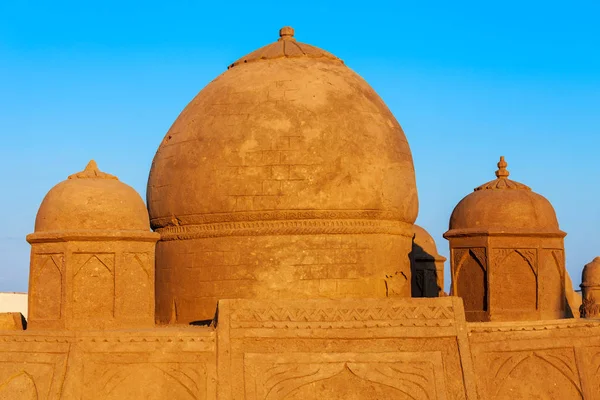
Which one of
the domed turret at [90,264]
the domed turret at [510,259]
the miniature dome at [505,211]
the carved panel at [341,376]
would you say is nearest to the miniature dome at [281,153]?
the miniature dome at [505,211]

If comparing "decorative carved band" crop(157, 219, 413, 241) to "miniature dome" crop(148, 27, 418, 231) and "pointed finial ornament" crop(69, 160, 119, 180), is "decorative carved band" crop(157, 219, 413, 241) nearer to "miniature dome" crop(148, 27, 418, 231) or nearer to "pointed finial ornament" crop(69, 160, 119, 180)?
"miniature dome" crop(148, 27, 418, 231)

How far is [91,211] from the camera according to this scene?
34.8 feet

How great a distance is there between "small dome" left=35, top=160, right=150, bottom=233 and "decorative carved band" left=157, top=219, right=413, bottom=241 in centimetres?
111

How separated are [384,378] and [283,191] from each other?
333 centimetres

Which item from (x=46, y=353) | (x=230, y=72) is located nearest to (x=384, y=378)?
(x=46, y=353)

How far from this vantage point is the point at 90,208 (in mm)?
10633

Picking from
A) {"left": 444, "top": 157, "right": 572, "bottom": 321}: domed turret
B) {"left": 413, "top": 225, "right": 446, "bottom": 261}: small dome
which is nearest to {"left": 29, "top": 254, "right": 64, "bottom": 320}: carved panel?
{"left": 444, "top": 157, "right": 572, "bottom": 321}: domed turret

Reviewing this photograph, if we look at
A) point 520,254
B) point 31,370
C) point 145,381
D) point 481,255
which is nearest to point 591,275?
point 520,254

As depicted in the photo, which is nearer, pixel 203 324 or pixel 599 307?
pixel 203 324

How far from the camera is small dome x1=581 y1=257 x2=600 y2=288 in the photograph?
71.5 feet

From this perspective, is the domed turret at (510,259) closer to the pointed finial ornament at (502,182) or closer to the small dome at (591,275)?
the pointed finial ornament at (502,182)

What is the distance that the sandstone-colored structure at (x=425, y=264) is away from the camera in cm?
1538

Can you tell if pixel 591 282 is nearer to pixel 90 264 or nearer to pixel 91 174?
pixel 91 174

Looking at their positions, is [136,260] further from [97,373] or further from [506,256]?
[506,256]
